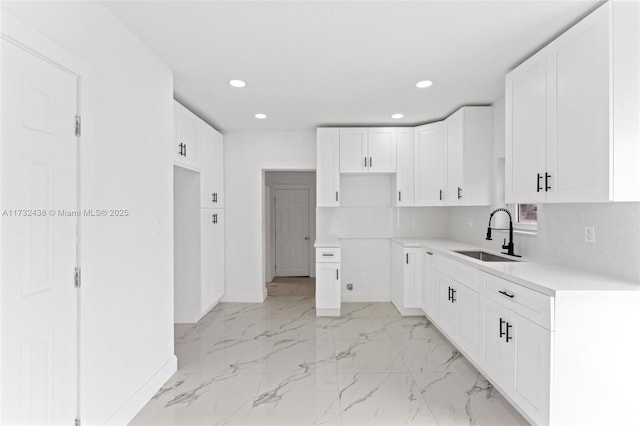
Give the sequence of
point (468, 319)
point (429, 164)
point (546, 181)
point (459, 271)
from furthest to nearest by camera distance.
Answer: point (429, 164), point (459, 271), point (468, 319), point (546, 181)

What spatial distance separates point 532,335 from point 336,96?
2.58 m

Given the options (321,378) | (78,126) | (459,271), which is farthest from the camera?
(459,271)

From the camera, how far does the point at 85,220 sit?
1758 millimetres

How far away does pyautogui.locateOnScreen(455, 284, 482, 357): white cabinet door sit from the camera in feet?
8.63

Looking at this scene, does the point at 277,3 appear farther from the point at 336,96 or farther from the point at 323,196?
the point at 323,196

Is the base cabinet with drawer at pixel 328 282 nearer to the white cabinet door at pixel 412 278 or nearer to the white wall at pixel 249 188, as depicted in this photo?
the white cabinet door at pixel 412 278

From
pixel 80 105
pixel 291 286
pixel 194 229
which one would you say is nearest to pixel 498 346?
pixel 80 105

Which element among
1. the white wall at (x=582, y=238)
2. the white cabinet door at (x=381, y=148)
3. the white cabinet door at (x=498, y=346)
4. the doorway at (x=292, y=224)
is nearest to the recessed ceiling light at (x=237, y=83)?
the white cabinet door at (x=381, y=148)

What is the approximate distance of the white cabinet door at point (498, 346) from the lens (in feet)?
7.04

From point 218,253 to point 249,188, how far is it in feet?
3.33

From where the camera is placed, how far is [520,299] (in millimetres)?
2029

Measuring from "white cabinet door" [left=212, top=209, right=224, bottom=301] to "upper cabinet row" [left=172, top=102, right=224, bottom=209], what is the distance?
0.53ft

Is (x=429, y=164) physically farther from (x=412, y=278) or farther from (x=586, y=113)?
(x=586, y=113)

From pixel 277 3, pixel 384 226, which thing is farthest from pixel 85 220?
pixel 384 226
